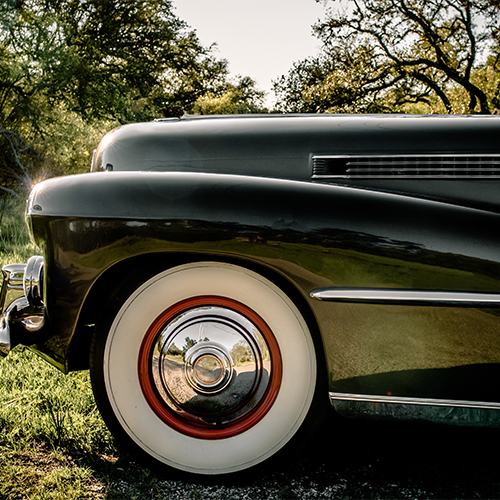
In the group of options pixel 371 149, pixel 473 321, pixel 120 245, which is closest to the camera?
pixel 473 321

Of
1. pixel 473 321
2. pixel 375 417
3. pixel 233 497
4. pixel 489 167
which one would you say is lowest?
pixel 233 497

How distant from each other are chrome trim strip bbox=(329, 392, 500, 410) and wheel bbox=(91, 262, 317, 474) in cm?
10

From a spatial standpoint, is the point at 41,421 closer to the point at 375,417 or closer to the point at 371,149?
the point at 375,417

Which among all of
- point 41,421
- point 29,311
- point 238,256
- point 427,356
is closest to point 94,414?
point 41,421

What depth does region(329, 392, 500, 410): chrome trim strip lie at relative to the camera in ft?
4.31

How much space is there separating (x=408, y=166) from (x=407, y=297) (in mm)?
564

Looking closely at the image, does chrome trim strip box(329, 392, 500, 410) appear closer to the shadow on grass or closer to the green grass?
the shadow on grass

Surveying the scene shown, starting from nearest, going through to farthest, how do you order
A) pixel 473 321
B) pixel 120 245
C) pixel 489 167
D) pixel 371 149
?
1. pixel 473 321
2. pixel 120 245
3. pixel 489 167
4. pixel 371 149

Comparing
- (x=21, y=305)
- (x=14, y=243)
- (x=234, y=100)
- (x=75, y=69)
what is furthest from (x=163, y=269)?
(x=234, y=100)

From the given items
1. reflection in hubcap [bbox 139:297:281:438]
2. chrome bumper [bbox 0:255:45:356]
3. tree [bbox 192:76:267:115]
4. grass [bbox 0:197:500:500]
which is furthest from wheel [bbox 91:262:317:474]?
tree [bbox 192:76:267:115]

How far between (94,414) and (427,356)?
1357 mm

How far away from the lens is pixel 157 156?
6.12 feet

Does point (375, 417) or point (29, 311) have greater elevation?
point (29, 311)

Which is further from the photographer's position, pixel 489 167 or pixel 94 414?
pixel 94 414
